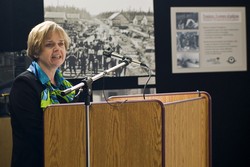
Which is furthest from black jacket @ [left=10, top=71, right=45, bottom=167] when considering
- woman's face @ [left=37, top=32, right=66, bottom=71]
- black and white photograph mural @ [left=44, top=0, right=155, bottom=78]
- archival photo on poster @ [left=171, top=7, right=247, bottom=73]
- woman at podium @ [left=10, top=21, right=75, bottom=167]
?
archival photo on poster @ [left=171, top=7, right=247, bottom=73]

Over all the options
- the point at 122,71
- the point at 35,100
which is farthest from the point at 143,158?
the point at 122,71

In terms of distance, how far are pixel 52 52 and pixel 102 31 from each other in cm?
128

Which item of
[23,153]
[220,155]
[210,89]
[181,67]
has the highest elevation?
[181,67]

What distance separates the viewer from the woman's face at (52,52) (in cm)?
203

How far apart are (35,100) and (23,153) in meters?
0.29

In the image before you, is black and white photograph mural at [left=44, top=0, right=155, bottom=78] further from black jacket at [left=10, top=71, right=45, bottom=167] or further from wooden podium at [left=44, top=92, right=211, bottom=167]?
wooden podium at [left=44, top=92, right=211, bottom=167]

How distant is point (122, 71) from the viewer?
332 centimetres

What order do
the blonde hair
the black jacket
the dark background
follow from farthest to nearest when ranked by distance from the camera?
1. the dark background
2. the blonde hair
3. the black jacket

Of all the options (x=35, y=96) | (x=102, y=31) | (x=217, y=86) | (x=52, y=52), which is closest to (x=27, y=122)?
(x=35, y=96)

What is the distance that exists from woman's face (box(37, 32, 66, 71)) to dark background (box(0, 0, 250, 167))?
1.15m

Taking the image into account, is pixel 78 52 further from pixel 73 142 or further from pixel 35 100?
pixel 73 142

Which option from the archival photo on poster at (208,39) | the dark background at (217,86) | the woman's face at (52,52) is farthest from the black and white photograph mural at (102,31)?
the woman's face at (52,52)

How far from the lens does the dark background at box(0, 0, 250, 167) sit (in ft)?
11.1

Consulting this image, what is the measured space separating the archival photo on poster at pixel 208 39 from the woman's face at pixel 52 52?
1.60 meters
